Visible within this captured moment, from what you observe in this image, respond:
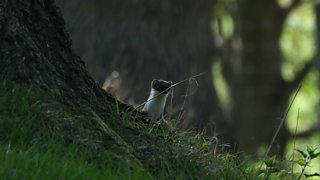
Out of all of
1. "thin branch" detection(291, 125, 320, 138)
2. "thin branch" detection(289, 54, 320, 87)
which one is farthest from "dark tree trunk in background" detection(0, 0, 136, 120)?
"thin branch" detection(291, 125, 320, 138)

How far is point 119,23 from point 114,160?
37.9 feet

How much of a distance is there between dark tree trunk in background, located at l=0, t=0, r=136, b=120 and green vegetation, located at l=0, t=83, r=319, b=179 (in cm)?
13

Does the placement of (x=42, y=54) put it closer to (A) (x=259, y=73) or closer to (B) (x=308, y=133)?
(A) (x=259, y=73)

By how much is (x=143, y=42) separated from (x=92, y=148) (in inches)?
447

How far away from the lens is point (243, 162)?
6.33 m

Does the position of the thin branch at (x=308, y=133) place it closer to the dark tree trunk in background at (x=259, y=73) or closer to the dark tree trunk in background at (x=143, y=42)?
the dark tree trunk in background at (x=259, y=73)

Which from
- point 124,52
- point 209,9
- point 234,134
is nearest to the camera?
point 124,52

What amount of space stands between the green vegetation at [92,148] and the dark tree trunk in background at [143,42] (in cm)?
986

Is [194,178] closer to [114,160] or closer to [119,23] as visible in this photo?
[114,160]

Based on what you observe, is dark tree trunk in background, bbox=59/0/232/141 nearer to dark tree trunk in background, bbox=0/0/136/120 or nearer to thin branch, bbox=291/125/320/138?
thin branch, bbox=291/125/320/138

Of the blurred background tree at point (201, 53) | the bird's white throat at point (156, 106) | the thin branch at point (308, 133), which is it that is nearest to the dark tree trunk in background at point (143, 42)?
the blurred background tree at point (201, 53)

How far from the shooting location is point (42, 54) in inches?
243

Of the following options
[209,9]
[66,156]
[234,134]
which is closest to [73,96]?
[66,156]

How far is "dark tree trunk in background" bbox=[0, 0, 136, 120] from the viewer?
5957 mm
